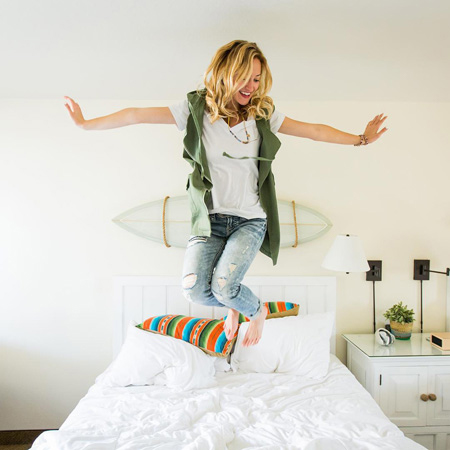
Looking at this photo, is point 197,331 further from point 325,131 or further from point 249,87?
point 249,87

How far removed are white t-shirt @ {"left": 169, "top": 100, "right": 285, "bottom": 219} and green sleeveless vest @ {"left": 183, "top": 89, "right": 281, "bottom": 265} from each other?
3cm

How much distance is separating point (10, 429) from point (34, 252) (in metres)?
1.30

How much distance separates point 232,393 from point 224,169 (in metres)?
1.26

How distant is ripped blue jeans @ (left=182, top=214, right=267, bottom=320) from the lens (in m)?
1.47

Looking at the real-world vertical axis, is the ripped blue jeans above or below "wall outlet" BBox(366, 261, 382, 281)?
above

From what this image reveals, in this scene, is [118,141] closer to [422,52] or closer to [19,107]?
[19,107]

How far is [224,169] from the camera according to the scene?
1.56 metres

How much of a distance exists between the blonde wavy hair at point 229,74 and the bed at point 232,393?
4.41ft

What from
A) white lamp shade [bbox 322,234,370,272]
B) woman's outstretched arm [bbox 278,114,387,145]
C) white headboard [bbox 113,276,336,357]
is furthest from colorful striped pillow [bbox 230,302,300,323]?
woman's outstretched arm [bbox 278,114,387,145]

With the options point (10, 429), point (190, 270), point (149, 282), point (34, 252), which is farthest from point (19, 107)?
point (10, 429)

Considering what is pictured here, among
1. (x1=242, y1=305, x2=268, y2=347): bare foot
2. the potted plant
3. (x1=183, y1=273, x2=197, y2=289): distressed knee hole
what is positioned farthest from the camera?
the potted plant

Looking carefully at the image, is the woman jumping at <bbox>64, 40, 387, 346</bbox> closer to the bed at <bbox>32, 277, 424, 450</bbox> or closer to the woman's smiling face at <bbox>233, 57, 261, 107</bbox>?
the woman's smiling face at <bbox>233, 57, 261, 107</bbox>

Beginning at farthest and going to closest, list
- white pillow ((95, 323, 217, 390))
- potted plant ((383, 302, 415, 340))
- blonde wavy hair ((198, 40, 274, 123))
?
1. potted plant ((383, 302, 415, 340))
2. white pillow ((95, 323, 217, 390))
3. blonde wavy hair ((198, 40, 274, 123))

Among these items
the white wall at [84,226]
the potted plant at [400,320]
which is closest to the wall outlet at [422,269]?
the potted plant at [400,320]
